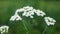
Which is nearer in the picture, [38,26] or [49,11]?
[38,26]

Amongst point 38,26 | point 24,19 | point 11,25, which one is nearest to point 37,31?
point 38,26

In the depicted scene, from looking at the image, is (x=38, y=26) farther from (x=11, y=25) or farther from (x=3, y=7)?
(x=3, y=7)

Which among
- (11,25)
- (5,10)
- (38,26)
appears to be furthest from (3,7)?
(38,26)

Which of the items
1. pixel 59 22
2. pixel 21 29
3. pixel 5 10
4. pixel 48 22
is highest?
pixel 5 10

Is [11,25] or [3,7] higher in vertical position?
[3,7]

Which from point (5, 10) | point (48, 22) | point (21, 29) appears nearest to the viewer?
point (48, 22)

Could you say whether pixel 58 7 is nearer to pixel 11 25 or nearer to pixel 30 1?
pixel 30 1

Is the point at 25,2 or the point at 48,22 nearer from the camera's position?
the point at 48,22

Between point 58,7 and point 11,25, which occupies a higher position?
point 58,7

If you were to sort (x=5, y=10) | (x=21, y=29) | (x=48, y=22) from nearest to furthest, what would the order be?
(x=48, y=22) < (x=21, y=29) < (x=5, y=10)
